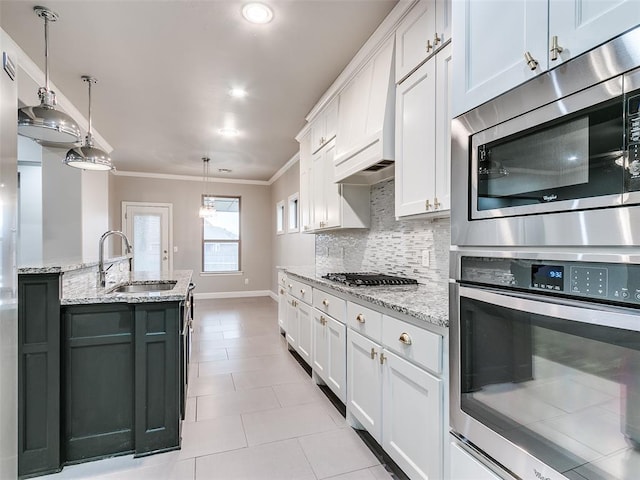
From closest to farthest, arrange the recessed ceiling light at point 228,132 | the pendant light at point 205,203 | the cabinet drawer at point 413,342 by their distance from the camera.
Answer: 1. the cabinet drawer at point 413,342
2. the recessed ceiling light at point 228,132
3. the pendant light at point 205,203

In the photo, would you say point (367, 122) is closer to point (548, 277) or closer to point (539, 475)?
point (548, 277)

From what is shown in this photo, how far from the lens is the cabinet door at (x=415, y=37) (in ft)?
6.06

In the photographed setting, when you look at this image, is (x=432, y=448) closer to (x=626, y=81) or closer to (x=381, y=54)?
(x=626, y=81)

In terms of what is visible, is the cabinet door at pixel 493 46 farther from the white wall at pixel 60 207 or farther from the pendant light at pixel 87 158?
the white wall at pixel 60 207

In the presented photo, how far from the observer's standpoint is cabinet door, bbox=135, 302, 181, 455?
2029 millimetres

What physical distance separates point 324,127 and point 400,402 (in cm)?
268

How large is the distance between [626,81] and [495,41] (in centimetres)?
43

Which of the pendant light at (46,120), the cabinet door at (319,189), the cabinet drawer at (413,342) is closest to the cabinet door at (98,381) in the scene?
the pendant light at (46,120)

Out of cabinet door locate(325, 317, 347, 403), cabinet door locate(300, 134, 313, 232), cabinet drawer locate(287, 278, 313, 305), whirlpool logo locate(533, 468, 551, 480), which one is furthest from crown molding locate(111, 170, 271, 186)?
whirlpool logo locate(533, 468, 551, 480)

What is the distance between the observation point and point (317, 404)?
2646 millimetres

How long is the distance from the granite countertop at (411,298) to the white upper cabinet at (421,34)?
1.31 metres

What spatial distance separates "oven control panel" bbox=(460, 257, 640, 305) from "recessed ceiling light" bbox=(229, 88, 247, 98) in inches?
120

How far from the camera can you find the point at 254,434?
224 centimetres

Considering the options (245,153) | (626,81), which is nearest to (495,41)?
(626,81)
